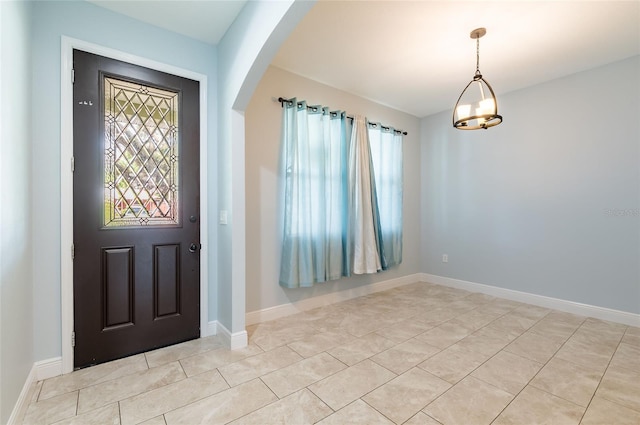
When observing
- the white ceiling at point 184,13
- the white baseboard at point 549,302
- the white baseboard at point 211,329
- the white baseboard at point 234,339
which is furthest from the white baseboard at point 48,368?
the white baseboard at point 549,302

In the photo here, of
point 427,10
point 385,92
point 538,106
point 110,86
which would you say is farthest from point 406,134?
point 110,86

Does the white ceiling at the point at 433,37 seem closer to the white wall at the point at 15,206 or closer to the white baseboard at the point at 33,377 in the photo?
the white wall at the point at 15,206

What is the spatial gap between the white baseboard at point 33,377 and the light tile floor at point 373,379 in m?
0.05

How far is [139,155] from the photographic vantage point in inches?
90.4

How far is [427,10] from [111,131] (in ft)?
8.79

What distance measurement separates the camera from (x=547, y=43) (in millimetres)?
2672

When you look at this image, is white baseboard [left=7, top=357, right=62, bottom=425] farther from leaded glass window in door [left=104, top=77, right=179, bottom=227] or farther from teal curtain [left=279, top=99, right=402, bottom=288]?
teal curtain [left=279, top=99, right=402, bottom=288]

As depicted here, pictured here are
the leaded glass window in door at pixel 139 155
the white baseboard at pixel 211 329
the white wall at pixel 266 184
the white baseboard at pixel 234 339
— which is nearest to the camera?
the leaded glass window in door at pixel 139 155

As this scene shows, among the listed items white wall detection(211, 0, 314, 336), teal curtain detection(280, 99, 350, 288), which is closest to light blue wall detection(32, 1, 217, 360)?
white wall detection(211, 0, 314, 336)

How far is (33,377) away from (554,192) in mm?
5218

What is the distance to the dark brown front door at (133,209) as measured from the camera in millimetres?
2086

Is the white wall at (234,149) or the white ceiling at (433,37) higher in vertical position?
the white ceiling at (433,37)

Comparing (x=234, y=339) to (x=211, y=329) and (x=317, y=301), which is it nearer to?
(x=211, y=329)

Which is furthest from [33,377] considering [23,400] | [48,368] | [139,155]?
[139,155]
